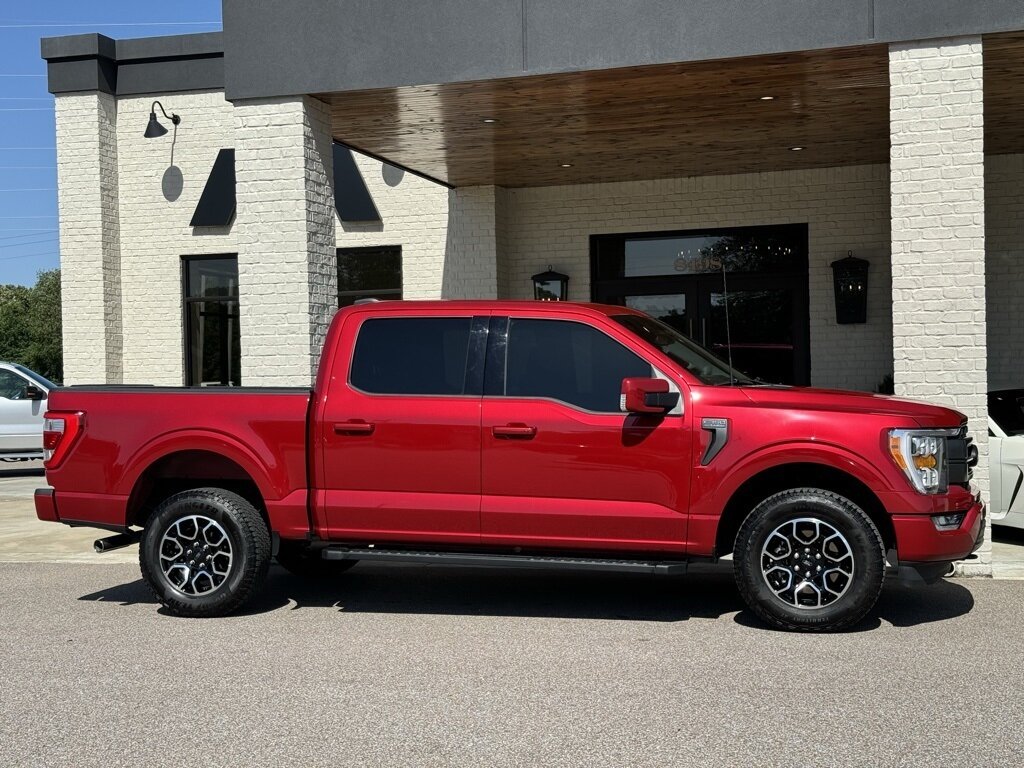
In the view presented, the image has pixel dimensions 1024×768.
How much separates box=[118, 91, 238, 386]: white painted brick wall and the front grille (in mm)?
13058

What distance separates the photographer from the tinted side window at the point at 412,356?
7688 mm

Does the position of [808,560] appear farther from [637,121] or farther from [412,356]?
[637,121]

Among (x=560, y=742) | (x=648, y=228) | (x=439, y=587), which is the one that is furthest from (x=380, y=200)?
(x=560, y=742)

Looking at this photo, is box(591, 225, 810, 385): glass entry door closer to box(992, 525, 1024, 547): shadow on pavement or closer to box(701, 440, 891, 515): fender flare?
box(992, 525, 1024, 547): shadow on pavement

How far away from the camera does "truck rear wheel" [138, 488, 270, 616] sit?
7.73m

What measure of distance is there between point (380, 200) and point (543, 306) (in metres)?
10.3

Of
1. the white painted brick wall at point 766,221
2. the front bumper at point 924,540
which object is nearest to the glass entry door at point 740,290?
the white painted brick wall at point 766,221

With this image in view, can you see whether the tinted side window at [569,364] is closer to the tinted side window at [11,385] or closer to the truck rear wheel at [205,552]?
the truck rear wheel at [205,552]

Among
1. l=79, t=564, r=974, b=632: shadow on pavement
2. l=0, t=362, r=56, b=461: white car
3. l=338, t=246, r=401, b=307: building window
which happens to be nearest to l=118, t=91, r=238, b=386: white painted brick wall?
l=0, t=362, r=56, b=461: white car

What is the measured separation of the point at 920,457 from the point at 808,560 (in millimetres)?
871

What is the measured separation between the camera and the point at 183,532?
7863mm

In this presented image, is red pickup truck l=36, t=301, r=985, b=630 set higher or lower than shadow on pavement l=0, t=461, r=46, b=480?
higher

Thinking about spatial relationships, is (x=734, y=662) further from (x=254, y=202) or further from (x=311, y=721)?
(x=254, y=202)

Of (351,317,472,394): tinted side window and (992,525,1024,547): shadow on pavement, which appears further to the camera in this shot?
(992,525,1024,547): shadow on pavement
